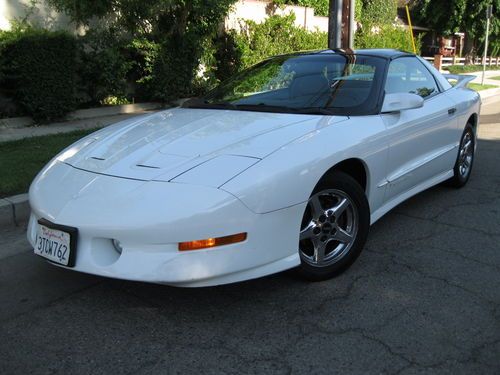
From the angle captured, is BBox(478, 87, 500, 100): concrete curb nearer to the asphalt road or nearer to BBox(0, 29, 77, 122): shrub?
BBox(0, 29, 77, 122): shrub

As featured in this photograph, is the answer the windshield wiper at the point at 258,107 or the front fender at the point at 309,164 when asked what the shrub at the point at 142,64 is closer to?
the windshield wiper at the point at 258,107

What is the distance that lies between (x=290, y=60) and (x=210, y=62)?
6.92m

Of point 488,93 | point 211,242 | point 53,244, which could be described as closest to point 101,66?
point 53,244

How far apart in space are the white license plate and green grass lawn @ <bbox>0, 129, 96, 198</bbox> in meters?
1.92

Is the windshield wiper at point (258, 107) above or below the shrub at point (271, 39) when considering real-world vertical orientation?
below

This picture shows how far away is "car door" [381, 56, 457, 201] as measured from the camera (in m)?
3.75

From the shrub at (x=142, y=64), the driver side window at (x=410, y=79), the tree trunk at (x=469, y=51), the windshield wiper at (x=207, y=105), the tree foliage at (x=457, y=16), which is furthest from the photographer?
the tree trunk at (x=469, y=51)

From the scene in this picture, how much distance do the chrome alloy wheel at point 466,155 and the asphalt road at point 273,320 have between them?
1.51 metres

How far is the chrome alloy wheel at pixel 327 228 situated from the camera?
10.1ft

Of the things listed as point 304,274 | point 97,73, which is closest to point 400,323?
point 304,274

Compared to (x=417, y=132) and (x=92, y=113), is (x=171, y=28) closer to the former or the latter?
(x=92, y=113)

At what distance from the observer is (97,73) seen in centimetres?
912

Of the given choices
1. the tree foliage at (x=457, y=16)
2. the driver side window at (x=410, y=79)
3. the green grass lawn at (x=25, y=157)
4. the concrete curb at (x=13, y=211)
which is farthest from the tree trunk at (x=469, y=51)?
the concrete curb at (x=13, y=211)

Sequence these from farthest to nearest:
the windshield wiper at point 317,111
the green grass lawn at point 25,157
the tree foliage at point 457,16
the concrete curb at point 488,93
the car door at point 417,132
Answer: the tree foliage at point 457,16 < the concrete curb at point 488,93 < the green grass lawn at point 25,157 < the car door at point 417,132 < the windshield wiper at point 317,111
